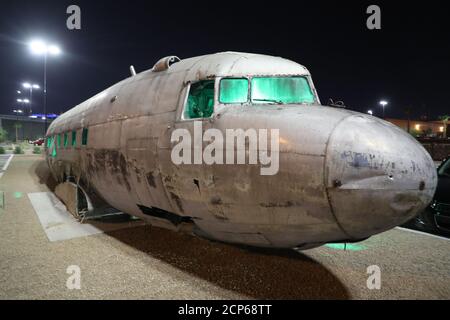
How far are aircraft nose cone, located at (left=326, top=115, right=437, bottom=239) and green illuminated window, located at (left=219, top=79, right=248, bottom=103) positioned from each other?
149 cm

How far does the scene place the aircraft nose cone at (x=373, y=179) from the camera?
3131mm

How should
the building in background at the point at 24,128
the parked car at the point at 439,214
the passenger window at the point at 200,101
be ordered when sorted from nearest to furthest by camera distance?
1. the passenger window at the point at 200,101
2. the parked car at the point at 439,214
3. the building in background at the point at 24,128

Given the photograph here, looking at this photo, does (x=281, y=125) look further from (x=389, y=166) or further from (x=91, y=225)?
(x=91, y=225)

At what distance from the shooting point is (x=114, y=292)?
423 cm

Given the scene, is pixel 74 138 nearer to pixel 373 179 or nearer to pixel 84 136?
pixel 84 136

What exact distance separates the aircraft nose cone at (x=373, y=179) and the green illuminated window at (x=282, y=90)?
1290mm

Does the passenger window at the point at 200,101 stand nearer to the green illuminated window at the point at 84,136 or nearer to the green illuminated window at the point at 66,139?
the green illuminated window at the point at 84,136

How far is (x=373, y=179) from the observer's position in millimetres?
3129

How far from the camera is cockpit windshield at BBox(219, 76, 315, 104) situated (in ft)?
13.9

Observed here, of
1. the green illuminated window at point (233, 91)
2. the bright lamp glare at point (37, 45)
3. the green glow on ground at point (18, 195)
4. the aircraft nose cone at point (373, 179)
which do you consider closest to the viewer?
the aircraft nose cone at point (373, 179)

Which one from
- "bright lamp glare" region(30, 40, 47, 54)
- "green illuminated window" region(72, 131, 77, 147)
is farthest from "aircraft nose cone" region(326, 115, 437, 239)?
"bright lamp glare" region(30, 40, 47, 54)

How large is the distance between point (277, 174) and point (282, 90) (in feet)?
5.28

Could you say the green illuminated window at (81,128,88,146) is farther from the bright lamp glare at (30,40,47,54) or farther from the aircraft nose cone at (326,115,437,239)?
the bright lamp glare at (30,40,47,54)

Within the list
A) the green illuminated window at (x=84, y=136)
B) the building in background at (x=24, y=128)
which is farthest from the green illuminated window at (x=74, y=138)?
the building in background at (x=24, y=128)
